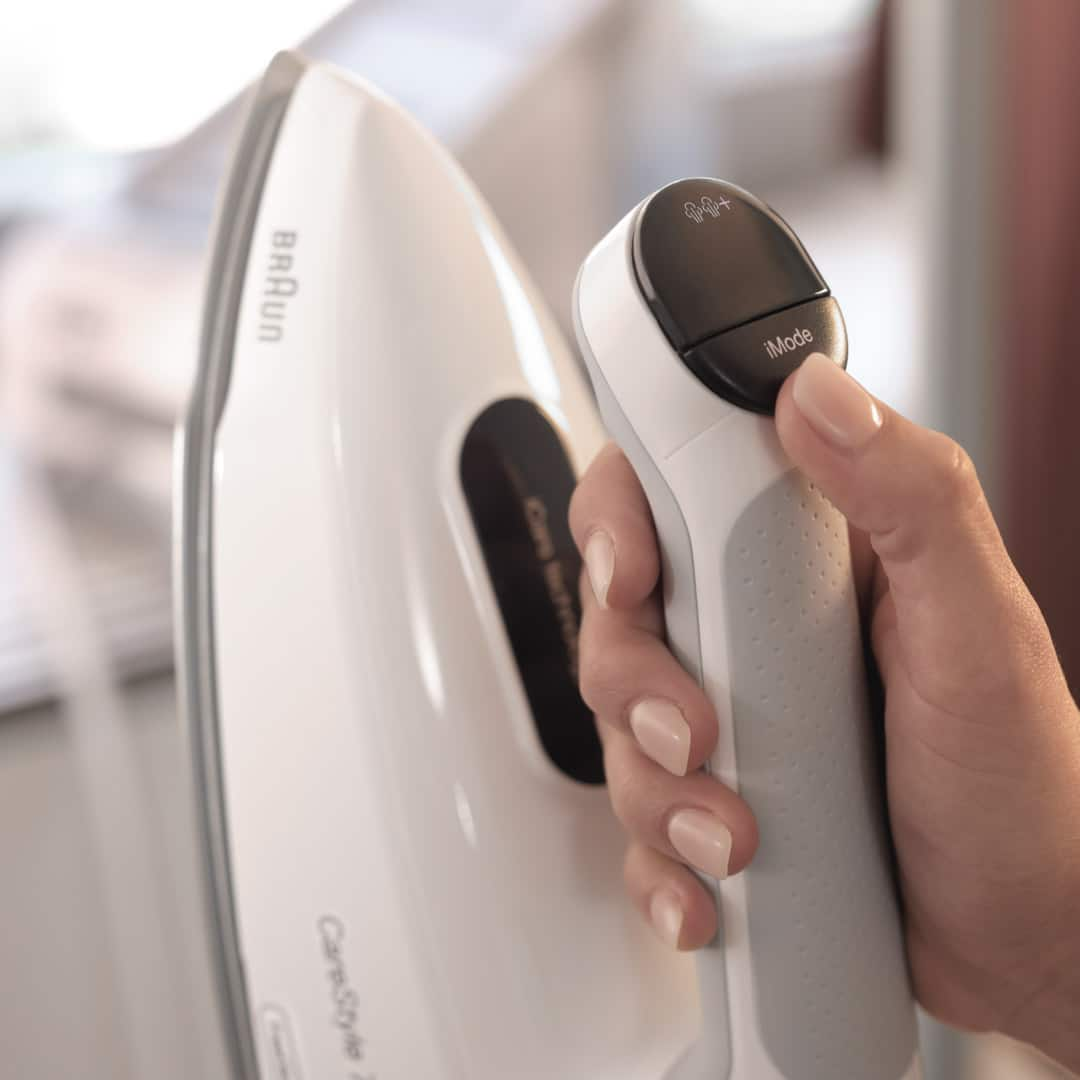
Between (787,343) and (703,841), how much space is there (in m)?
0.21

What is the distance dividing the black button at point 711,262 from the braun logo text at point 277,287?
200 mm

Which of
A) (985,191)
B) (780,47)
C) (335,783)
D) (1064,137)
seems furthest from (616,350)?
(780,47)

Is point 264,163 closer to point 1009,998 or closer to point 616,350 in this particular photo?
point 616,350

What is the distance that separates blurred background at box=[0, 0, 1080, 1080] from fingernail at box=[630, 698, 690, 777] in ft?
1.35

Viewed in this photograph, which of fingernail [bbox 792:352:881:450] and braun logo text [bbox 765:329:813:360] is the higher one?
braun logo text [bbox 765:329:813:360]

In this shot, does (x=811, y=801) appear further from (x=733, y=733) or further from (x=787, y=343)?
(x=787, y=343)

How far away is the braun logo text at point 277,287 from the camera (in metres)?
0.57

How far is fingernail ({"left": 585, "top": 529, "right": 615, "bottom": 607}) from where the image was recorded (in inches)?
20.1

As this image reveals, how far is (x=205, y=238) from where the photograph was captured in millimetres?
1468

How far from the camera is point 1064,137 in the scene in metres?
1.29

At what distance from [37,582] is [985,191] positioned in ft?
3.23

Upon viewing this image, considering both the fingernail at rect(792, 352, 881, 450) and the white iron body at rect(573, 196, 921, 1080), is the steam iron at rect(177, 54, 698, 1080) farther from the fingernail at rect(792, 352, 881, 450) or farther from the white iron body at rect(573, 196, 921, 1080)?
the fingernail at rect(792, 352, 881, 450)

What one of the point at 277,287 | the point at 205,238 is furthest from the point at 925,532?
the point at 205,238

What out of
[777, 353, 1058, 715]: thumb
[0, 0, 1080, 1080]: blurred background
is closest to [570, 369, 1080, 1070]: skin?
[777, 353, 1058, 715]: thumb
